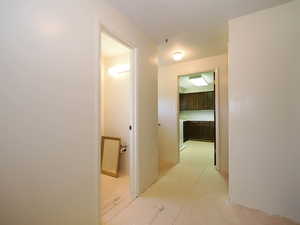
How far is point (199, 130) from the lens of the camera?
585 centimetres

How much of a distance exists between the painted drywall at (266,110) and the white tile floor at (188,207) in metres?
0.18

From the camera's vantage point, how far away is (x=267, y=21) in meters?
1.57

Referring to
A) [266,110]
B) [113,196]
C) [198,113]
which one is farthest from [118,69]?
[198,113]

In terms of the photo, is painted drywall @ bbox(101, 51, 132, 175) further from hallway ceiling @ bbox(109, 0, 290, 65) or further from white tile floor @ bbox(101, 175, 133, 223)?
hallway ceiling @ bbox(109, 0, 290, 65)

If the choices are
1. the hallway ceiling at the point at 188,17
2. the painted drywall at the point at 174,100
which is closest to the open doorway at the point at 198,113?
the painted drywall at the point at 174,100

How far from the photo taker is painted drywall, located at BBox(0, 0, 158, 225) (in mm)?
812

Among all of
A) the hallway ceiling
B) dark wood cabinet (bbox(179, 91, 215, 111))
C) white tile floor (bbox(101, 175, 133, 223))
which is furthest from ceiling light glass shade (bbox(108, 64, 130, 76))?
dark wood cabinet (bbox(179, 91, 215, 111))

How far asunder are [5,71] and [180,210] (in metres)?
2.01

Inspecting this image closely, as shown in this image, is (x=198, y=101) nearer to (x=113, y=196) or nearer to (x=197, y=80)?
(x=197, y=80)

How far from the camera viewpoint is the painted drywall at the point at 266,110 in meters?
1.44

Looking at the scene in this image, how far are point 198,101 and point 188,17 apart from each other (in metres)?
4.32

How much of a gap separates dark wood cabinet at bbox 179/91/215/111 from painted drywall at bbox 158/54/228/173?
262cm

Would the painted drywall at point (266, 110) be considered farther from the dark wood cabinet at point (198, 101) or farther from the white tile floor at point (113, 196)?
the dark wood cabinet at point (198, 101)

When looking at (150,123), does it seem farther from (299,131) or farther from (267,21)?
(267,21)
